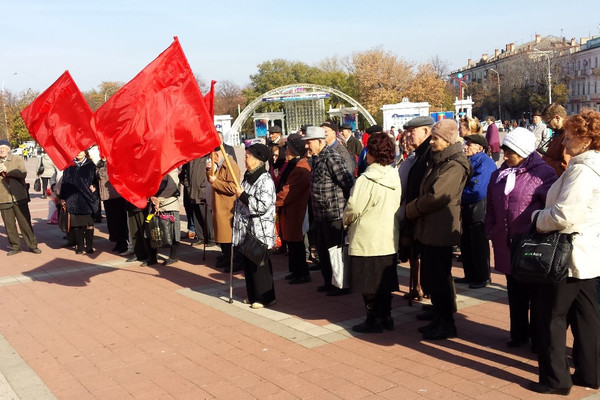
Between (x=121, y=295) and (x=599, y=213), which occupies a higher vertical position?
(x=599, y=213)

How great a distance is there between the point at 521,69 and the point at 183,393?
84.6m

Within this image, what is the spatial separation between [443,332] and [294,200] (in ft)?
9.52

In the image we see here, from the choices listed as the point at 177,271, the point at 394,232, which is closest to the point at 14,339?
the point at 177,271

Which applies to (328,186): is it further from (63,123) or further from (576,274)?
(63,123)

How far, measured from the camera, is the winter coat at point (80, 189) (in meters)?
11.1

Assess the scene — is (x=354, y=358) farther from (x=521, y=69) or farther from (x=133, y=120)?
(x=521, y=69)

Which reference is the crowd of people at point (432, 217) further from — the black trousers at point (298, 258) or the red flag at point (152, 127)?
the red flag at point (152, 127)

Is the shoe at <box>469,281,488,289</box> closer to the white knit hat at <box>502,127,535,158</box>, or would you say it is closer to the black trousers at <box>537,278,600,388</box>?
the white knit hat at <box>502,127,535,158</box>

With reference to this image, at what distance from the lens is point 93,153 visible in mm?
12766

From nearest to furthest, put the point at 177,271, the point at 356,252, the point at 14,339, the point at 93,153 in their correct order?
the point at 356,252 → the point at 14,339 → the point at 177,271 → the point at 93,153

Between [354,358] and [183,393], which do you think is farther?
[354,358]

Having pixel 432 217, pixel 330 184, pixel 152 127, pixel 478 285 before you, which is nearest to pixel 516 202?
pixel 432 217

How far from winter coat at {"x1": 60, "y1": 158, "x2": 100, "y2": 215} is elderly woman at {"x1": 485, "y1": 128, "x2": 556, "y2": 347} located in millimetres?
7509

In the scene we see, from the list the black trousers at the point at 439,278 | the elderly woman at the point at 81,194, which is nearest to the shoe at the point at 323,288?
the black trousers at the point at 439,278
